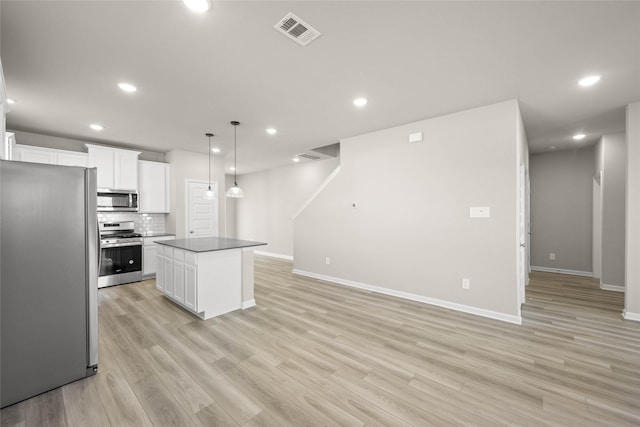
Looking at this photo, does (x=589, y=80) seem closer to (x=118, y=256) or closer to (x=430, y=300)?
(x=430, y=300)

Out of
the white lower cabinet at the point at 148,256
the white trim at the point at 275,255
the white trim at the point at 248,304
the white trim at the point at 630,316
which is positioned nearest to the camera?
the white trim at the point at 630,316

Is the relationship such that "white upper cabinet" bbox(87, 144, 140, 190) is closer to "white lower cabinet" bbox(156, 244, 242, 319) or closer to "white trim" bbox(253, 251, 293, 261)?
"white lower cabinet" bbox(156, 244, 242, 319)

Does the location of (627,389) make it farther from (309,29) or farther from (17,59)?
(17,59)

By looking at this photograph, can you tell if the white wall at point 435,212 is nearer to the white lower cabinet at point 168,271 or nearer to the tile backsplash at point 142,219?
the white lower cabinet at point 168,271

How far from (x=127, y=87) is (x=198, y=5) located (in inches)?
72.0

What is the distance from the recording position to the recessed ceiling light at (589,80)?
2.73 metres

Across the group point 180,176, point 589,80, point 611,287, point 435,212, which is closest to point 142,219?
point 180,176

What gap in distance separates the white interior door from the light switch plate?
5.11m

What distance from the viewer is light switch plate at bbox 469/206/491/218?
3451 millimetres

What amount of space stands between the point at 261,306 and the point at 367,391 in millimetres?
2214

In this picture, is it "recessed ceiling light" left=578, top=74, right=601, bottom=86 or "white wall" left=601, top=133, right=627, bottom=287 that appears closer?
"recessed ceiling light" left=578, top=74, right=601, bottom=86

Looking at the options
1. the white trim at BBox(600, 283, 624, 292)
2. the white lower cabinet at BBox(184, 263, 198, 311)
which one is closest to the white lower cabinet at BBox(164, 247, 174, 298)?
the white lower cabinet at BBox(184, 263, 198, 311)

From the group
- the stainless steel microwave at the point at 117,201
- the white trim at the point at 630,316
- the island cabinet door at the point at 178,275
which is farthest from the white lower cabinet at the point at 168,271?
the white trim at the point at 630,316

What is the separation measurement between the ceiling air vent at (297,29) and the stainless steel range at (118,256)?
4.85 metres
